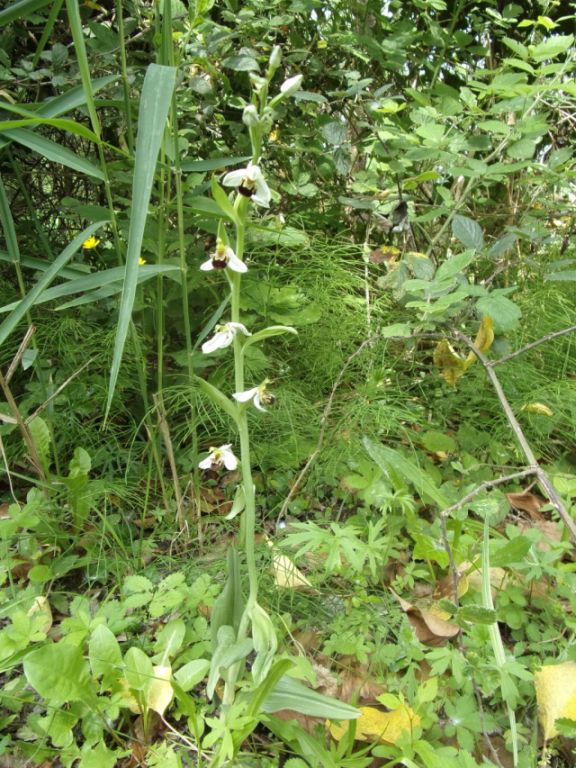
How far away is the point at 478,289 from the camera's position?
1342mm

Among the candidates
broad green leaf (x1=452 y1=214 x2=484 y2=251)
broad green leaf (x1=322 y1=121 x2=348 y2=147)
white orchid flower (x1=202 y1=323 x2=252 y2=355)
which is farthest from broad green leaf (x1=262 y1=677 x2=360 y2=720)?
broad green leaf (x1=322 y1=121 x2=348 y2=147)

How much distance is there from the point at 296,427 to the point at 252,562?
679 millimetres

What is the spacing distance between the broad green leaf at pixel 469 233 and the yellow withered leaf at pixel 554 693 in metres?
0.97

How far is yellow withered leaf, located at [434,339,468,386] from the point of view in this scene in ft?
4.96

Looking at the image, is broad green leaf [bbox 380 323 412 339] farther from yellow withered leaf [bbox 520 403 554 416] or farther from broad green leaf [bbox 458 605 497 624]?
broad green leaf [bbox 458 605 497 624]

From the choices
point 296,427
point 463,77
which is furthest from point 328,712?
point 463,77

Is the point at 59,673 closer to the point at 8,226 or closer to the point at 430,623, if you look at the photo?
the point at 430,623

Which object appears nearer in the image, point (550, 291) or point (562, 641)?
point (562, 641)

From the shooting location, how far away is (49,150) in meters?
1.04

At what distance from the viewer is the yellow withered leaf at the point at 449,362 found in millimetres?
1513

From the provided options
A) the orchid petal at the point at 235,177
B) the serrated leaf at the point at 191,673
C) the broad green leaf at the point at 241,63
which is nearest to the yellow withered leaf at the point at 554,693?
the serrated leaf at the point at 191,673

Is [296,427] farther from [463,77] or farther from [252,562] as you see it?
[463,77]

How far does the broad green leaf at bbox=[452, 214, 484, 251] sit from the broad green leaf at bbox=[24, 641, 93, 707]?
1262mm

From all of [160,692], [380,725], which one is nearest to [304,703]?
[380,725]
